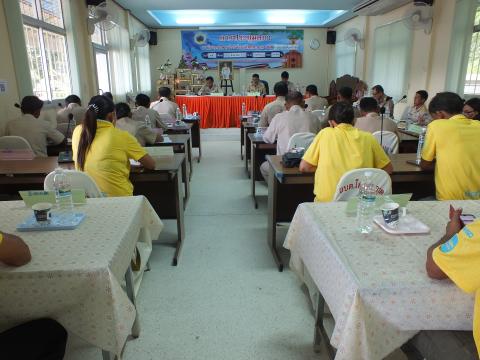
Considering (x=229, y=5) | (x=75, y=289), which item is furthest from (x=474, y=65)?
(x=75, y=289)

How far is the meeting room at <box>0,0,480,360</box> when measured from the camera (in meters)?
1.10

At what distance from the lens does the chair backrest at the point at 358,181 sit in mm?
1848

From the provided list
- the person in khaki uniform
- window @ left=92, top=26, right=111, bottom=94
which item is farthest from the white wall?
the person in khaki uniform

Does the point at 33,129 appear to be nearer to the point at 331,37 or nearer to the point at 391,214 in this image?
the point at 391,214

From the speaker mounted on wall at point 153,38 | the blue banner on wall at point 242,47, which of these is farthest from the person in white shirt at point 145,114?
the speaker mounted on wall at point 153,38

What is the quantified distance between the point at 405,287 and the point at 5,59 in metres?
4.48

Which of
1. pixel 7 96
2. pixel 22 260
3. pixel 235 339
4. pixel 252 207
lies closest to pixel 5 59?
pixel 7 96

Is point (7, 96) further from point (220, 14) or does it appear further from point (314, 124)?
point (220, 14)

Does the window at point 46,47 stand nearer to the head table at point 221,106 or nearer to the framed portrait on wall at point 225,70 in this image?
the head table at point 221,106

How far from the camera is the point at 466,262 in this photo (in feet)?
3.25

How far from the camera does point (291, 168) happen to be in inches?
93.7

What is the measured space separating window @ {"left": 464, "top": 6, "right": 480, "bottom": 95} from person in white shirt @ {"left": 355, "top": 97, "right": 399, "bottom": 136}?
9.11 feet

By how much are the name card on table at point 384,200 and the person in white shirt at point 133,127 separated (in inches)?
89.0

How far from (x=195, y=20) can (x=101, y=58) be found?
12.6ft
